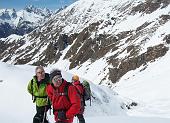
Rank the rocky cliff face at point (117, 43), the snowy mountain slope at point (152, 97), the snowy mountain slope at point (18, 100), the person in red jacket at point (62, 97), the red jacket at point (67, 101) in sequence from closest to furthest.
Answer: the red jacket at point (67, 101) → the person in red jacket at point (62, 97) → the snowy mountain slope at point (18, 100) → the snowy mountain slope at point (152, 97) → the rocky cliff face at point (117, 43)

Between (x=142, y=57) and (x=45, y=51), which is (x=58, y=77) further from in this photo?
Result: (x=45, y=51)

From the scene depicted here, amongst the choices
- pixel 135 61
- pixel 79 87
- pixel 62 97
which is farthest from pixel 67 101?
pixel 135 61

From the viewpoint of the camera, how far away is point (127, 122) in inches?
559

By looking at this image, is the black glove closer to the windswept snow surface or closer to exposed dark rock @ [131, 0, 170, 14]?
the windswept snow surface

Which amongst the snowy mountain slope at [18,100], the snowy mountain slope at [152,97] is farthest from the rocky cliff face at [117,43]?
→ the snowy mountain slope at [18,100]

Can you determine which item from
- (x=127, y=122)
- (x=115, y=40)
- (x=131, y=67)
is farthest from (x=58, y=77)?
(x=115, y=40)

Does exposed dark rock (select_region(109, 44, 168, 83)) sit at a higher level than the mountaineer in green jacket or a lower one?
higher

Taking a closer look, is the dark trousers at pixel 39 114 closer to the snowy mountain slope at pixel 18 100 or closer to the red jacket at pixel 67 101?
the red jacket at pixel 67 101

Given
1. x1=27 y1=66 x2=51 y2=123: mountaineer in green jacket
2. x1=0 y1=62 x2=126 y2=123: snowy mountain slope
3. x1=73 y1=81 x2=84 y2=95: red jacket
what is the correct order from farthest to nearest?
x1=0 y1=62 x2=126 y2=123: snowy mountain slope < x1=73 y1=81 x2=84 y2=95: red jacket < x1=27 y1=66 x2=51 y2=123: mountaineer in green jacket

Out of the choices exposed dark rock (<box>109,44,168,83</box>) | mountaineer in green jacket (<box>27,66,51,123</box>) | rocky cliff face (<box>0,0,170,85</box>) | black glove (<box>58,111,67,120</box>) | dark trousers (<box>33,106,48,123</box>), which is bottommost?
black glove (<box>58,111,67,120</box>)

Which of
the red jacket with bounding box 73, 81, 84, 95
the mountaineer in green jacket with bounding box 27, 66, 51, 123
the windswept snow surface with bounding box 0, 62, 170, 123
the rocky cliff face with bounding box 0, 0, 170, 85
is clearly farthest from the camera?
the rocky cliff face with bounding box 0, 0, 170, 85

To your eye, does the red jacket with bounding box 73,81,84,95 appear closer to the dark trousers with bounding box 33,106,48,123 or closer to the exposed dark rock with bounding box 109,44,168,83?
the dark trousers with bounding box 33,106,48,123

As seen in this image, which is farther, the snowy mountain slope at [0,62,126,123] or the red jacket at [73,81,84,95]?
the snowy mountain slope at [0,62,126,123]

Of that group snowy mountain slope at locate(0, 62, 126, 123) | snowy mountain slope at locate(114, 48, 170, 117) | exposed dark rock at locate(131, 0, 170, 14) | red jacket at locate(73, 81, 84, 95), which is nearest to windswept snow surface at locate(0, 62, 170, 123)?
snowy mountain slope at locate(0, 62, 126, 123)
